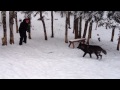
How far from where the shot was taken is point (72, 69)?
11906mm

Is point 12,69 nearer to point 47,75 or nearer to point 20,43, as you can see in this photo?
point 47,75
